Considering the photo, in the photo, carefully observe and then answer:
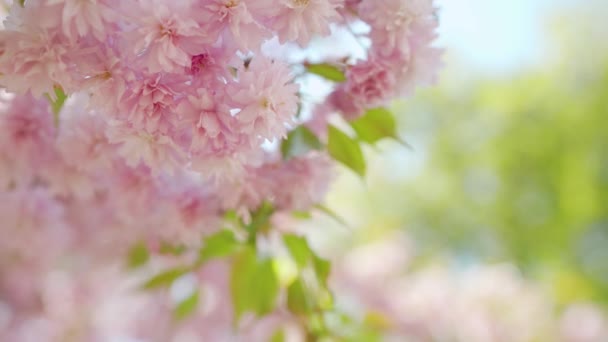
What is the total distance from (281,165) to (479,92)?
11.0 ft

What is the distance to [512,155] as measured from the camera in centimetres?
375

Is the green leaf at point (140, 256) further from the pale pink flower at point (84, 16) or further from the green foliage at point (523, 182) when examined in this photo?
the green foliage at point (523, 182)

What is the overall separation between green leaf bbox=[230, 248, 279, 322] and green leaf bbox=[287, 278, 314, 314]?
30 millimetres

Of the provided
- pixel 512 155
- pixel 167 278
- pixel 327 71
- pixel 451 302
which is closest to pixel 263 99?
pixel 327 71

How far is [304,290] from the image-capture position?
0.84 meters

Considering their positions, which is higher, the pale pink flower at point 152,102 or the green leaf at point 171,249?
the green leaf at point 171,249

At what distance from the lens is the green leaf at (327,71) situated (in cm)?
68

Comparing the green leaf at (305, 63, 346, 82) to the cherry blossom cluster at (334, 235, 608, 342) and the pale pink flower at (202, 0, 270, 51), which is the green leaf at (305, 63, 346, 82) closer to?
the pale pink flower at (202, 0, 270, 51)

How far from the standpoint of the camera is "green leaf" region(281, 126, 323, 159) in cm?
70

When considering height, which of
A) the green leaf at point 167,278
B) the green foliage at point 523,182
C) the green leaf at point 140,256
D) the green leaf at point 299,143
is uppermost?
the green foliage at point 523,182

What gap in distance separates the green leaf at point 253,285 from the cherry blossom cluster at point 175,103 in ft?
0.27

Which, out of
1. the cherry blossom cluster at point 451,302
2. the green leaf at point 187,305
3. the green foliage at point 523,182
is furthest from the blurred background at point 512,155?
the green leaf at point 187,305

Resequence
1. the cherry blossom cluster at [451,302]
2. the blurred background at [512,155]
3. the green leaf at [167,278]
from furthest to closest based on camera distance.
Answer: the blurred background at [512,155]
the cherry blossom cluster at [451,302]
the green leaf at [167,278]

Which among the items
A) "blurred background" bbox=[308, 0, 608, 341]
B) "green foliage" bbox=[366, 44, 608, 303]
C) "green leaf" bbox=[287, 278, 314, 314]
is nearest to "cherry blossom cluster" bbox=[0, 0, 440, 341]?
"green leaf" bbox=[287, 278, 314, 314]
